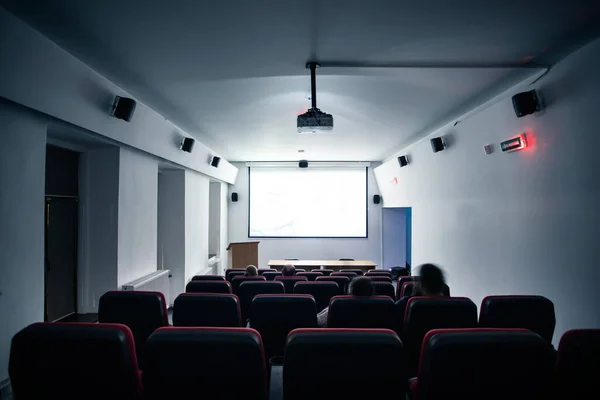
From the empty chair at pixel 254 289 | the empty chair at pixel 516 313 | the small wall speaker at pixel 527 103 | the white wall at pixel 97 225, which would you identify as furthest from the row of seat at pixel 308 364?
the white wall at pixel 97 225

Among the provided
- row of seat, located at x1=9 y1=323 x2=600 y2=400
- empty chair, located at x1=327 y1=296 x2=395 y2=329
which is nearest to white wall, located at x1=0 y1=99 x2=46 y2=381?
row of seat, located at x1=9 y1=323 x2=600 y2=400

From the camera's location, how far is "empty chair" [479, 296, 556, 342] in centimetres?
256

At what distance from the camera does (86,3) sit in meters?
2.69

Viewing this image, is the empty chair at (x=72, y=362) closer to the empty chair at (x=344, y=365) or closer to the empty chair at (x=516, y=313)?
the empty chair at (x=344, y=365)

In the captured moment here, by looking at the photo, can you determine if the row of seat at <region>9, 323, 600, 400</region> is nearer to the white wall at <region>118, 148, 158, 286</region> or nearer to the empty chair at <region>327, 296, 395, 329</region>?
the empty chair at <region>327, 296, 395, 329</region>

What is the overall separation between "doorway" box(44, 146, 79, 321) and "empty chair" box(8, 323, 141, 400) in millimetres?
3603

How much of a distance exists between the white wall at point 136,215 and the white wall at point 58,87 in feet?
1.67

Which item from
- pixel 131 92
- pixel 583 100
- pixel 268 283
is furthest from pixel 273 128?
pixel 583 100

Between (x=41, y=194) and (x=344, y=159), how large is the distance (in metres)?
9.01

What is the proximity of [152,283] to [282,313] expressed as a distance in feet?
12.8

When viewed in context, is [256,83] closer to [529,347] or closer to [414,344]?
[414,344]

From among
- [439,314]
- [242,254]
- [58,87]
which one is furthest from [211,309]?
[242,254]

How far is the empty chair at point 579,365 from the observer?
1.54 m

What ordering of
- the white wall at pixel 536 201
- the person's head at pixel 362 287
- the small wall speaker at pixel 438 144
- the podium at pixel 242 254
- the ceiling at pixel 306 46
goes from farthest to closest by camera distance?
the podium at pixel 242 254
the small wall speaker at pixel 438 144
the white wall at pixel 536 201
the person's head at pixel 362 287
the ceiling at pixel 306 46
